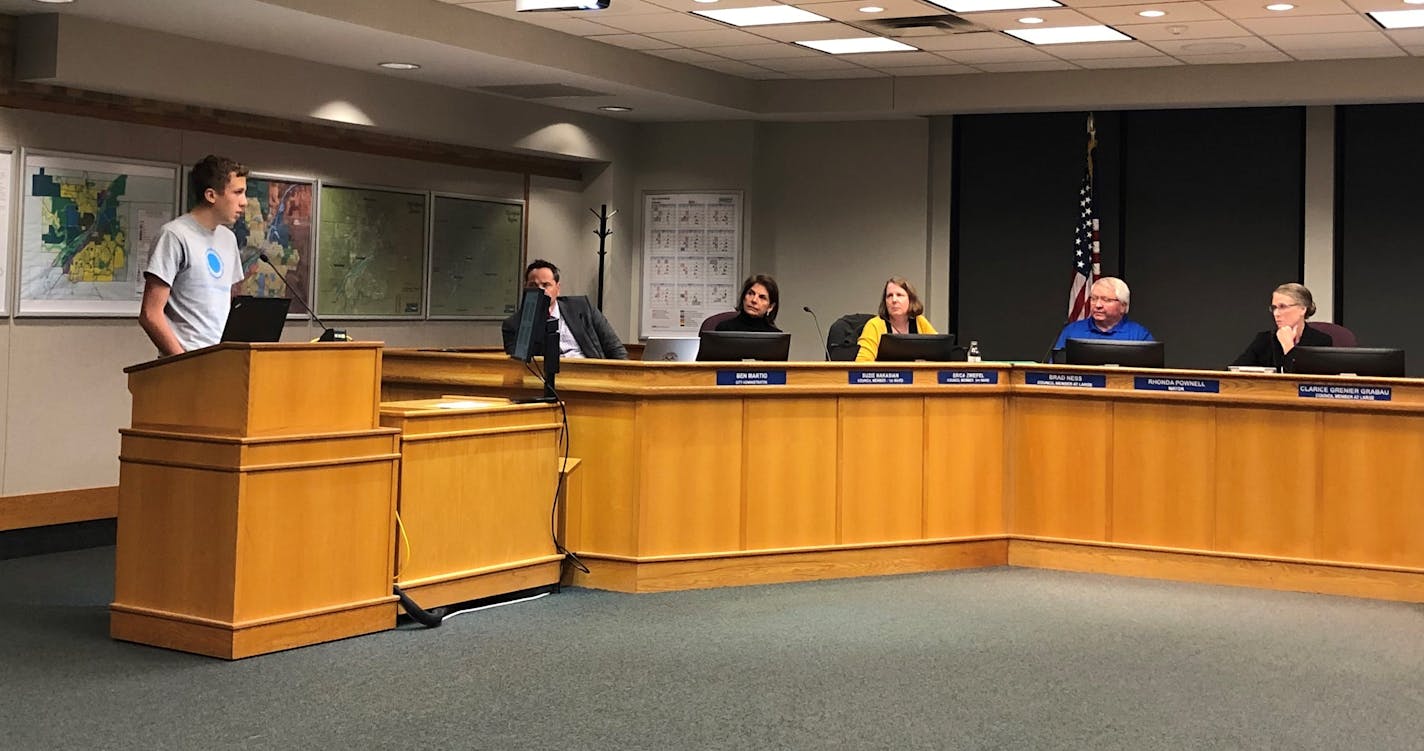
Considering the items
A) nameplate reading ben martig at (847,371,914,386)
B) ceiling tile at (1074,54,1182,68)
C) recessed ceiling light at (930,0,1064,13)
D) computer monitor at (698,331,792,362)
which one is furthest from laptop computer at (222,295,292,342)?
ceiling tile at (1074,54,1182,68)

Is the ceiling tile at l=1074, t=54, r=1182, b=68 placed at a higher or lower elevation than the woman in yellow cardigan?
higher

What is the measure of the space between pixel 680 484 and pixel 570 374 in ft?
2.29

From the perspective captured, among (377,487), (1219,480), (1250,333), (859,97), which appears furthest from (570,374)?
(1250,333)

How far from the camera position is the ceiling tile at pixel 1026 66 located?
1015 cm

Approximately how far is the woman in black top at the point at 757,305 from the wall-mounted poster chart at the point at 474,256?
2911 mm

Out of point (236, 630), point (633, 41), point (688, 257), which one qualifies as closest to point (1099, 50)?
point (633, 41)

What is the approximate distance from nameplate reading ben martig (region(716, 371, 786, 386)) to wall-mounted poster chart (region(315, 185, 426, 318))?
3.61 metres

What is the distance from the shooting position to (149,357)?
8.34 metres

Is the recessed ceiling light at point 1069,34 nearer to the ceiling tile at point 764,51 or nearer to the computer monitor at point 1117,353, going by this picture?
the ceiling tile at point 764,51

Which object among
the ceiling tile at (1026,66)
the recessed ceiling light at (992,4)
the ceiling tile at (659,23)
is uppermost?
the ceiling tile at (1026,66)

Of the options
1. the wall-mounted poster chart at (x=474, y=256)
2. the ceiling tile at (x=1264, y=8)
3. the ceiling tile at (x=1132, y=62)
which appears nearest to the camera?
the ceiling tile at (x=1264, y=8)

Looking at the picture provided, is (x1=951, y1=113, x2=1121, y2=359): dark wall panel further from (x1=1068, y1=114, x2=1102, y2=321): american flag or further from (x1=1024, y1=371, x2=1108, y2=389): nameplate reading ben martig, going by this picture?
(x1=1024, y1=371, x2=1108, y2=389): nameplate reading ben martig

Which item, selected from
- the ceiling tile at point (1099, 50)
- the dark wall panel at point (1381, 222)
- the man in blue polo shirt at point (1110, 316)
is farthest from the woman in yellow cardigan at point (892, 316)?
the dark wall panel at point (1381, 222)

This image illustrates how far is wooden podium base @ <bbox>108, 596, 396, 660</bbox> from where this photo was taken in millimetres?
5184
